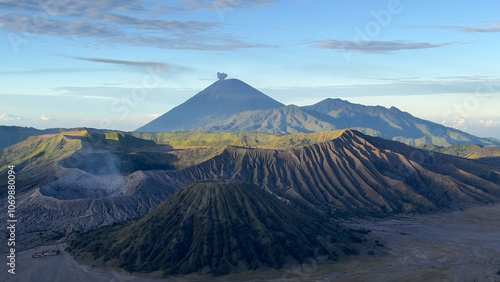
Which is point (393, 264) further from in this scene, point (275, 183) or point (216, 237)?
point (275, 183)

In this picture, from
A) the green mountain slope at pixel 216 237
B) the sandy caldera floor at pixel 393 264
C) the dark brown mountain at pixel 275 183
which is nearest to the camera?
the sandy caldera floor at pixel 393 264

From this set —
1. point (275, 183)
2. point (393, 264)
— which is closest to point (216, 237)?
point (393, 264)

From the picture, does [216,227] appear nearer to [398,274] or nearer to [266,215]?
[266,215]

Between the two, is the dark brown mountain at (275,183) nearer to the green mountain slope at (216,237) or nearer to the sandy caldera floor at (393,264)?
the green mountain slope at (216,237)

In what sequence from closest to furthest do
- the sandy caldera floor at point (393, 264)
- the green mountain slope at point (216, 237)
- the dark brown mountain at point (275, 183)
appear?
the sandy caldera floor at point (393, 264), the green mountain slope at point (216, 237), the dark brown mountain at point (275, 183)

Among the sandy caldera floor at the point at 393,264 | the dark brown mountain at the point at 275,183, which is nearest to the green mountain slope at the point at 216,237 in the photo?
the sandy caldera floor at the point at 393,264

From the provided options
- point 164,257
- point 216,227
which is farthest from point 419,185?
point 164,257

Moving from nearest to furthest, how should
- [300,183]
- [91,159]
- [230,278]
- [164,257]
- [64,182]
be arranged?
[230,278]
[164,257]
[64,182]
[300,183]
[91,159]
